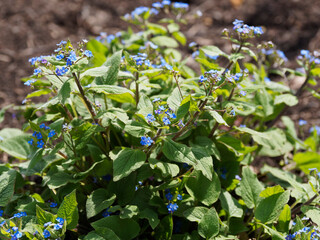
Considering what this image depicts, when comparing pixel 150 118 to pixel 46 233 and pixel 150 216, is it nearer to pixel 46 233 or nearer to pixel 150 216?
pixel 150 216

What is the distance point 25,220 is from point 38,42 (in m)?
4.12

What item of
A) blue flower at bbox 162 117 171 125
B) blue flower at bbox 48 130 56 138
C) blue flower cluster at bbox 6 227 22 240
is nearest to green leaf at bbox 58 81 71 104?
blue flower at bbox 48 130 56 138

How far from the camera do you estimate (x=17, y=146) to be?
147 inches

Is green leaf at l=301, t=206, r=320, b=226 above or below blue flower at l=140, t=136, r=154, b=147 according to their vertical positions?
below

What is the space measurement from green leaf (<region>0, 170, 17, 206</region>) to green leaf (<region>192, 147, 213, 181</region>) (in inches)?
58.3

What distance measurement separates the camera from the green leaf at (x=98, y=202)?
116 inches

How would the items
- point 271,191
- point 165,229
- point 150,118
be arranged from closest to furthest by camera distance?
point 150,118 < point 165,229 < point 271,191

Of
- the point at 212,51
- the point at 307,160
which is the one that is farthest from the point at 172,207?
the point at 307,160

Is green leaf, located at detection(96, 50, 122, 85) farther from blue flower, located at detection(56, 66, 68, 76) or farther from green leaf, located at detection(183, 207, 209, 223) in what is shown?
green leaf, located at detection(183, 207, 209, 223)

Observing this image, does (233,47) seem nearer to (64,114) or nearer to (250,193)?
(250,193)

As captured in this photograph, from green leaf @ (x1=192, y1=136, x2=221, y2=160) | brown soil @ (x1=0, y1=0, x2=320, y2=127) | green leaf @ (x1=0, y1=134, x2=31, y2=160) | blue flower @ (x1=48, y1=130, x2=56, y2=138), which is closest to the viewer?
blue flower @ (x1=48, y1=130, x2=56, y2=138)

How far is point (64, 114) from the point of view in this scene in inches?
143

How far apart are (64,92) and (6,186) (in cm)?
98

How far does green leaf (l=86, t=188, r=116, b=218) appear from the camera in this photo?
9.70 feet
